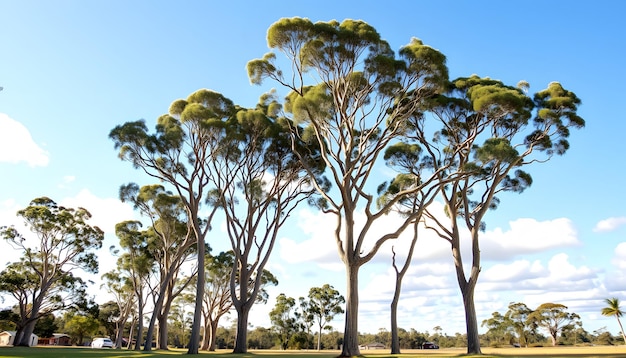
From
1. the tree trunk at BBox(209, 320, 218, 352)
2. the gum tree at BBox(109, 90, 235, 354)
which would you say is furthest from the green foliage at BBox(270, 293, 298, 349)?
the gum tree at BBox(109, 90, 235, 354)

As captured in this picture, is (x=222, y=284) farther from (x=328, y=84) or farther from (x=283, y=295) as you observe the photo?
(x=328, y=84)

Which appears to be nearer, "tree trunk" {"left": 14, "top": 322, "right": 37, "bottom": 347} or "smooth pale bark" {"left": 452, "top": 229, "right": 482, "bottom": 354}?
"smooth pale bark" {"left": 452, "top": 229, "right": 482, "bottom": 354}

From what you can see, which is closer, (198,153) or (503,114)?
(503,114)

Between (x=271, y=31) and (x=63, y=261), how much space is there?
2882 cm

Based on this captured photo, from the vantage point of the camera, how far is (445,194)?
79.5 ft

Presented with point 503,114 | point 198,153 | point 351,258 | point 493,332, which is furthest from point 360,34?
point 493,332

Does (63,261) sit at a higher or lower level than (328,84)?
lower

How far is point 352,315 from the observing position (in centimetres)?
1853

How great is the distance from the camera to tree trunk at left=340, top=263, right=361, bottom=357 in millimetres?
18281

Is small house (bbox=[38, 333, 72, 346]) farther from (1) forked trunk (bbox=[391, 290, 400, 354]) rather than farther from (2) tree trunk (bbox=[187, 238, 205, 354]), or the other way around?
(1) forked trunk (bbox=[391, 290, 400, 354])

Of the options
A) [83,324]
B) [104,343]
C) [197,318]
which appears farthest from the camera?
[83,324]

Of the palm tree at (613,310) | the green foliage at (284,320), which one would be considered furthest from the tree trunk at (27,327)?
the palm tree at (613,310)

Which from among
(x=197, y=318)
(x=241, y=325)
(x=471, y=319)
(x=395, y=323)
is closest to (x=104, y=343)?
(x=197, y=318)

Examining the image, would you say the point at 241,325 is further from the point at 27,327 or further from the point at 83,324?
the point at 83,324
